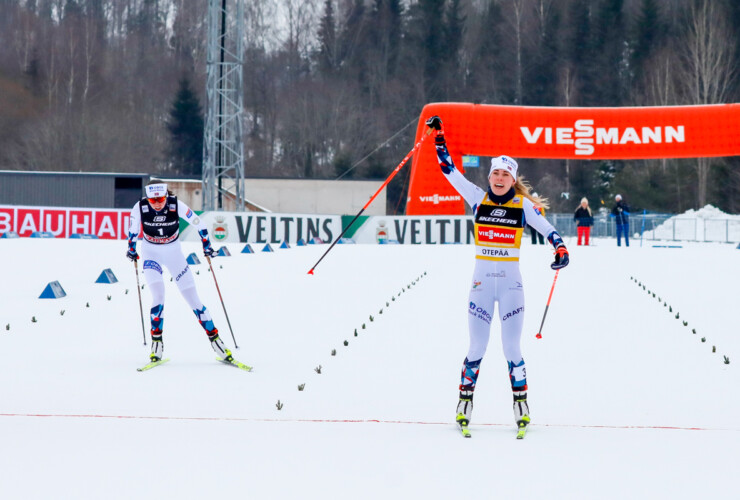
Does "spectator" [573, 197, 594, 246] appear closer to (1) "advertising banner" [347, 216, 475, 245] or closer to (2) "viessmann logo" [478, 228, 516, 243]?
(1) "advertising banner" [347, 216, 475, 245]

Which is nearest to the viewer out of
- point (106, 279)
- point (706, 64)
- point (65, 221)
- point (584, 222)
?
point (106, 279)

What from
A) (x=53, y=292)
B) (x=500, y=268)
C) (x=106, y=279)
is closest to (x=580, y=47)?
(x=106, y=279)

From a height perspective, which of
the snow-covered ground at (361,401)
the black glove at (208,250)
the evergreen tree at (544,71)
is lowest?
the snow-covered ground at (361,401)

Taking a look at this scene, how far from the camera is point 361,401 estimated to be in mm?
7273

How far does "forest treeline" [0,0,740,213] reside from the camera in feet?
201

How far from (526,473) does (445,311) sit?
7577 mm

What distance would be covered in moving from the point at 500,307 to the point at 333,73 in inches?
2597

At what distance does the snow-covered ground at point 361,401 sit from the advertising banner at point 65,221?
→ 16.0 m

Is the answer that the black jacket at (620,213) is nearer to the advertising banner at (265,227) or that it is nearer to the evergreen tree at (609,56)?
the advertising banner at (265,227)

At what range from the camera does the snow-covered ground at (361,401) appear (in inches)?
203

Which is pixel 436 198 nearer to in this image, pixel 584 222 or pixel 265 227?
pixel 584 222

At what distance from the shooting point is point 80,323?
11758 mm

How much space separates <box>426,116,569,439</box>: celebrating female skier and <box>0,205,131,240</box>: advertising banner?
1009 inches

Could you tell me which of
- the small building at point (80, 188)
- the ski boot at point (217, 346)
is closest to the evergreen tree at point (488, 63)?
the small building at point (80, 188)
